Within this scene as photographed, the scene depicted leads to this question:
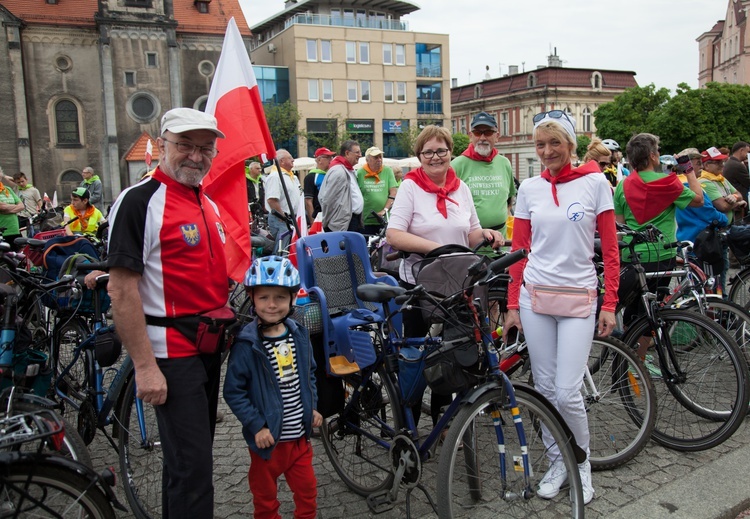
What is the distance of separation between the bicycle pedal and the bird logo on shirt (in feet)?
5.98

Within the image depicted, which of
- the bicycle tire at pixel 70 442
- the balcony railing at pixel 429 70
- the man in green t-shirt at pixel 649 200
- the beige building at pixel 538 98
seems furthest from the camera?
the beige building at pixel 538 98

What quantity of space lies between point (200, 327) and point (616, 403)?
293 centimetres

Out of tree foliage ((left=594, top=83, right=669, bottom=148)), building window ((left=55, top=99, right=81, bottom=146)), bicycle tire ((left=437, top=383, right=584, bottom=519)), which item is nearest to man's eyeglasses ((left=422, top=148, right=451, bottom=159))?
bicycle tire ((left=437, top=383, right=584, bottom=519))

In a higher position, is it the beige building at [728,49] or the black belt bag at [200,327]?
the beige building at [728,49]

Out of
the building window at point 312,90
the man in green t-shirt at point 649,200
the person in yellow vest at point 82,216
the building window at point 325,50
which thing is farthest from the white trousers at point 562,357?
the building window at point 325,50

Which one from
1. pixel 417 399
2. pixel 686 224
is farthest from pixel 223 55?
pixel 686 224

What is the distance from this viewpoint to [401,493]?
13.2 feet

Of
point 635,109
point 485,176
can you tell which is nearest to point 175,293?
point 485,176

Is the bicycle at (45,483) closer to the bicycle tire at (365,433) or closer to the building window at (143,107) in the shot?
the bicycle tire at (365,433)

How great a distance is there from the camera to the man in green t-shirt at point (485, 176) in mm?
5680

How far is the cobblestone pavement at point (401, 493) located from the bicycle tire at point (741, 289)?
2.21 m

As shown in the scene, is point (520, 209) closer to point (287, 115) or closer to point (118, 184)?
point (118, 184)

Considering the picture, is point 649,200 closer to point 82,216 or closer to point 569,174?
point 569,174

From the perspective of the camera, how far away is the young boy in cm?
312
